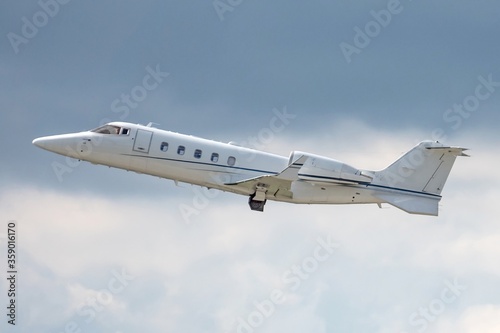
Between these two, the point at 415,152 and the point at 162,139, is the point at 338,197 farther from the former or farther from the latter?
the point at 162,139

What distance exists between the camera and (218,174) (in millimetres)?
60812

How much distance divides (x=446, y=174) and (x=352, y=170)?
19.8ft

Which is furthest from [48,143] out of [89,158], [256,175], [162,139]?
[256,175]

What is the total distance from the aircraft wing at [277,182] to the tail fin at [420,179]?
5.69 m

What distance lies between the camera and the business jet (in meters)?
60.6

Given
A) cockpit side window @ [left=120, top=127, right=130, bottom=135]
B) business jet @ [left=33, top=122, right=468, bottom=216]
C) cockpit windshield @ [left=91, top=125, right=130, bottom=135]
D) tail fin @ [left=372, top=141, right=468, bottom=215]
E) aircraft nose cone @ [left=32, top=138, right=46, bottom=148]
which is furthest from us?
aircraft nose cone @ [left=32, top=138, right=46, bottom=148]

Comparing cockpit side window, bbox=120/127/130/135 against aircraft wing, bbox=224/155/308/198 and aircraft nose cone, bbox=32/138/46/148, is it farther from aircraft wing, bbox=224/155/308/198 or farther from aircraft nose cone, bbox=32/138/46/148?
aircraft wing, bbox=224/155/308/198

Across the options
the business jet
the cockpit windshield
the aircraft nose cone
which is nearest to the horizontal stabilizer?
the business jet

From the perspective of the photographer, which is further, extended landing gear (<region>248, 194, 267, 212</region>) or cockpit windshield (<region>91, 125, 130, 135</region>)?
cockpit windshield (<region>91, 125, 130, 135</region>)

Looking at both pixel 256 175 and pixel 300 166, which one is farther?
pixel 256 175

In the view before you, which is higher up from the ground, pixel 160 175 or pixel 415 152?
pixel 415 152

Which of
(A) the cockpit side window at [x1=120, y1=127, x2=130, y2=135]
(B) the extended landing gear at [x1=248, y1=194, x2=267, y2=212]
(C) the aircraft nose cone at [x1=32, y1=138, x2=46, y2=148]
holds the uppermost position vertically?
(A) the cockpit side window at [x1=120, y1=127, x2=130, y2=135]

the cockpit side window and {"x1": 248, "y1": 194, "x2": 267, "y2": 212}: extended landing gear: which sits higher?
the cockpit side window

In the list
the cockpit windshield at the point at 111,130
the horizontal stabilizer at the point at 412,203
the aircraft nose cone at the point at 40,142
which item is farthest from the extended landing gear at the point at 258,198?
the aircraft nose cone at the point at 40,142
